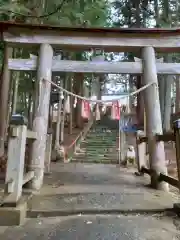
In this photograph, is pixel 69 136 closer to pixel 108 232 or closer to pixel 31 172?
pixel 31 172

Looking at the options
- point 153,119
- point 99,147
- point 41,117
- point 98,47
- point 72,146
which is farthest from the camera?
point 99,147

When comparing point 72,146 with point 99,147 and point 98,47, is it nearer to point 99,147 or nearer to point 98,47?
point 99,147

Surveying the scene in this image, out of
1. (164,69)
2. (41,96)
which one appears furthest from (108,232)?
(164,69)

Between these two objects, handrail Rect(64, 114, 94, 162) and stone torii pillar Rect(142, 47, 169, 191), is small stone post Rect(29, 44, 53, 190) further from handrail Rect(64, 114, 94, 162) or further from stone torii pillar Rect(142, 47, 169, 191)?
handrail Rect(64, 114, 94, 162)

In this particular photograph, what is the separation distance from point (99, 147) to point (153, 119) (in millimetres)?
9405

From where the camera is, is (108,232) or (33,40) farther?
(33,40)

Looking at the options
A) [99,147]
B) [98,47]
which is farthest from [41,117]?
[99,147]

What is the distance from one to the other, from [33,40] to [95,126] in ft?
48.4

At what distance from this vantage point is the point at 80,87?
18750mm

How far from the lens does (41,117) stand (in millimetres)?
5496

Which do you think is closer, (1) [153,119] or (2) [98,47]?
(1) [153,119]

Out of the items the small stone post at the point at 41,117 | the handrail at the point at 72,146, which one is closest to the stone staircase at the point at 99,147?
the handrail at the point at 72,146

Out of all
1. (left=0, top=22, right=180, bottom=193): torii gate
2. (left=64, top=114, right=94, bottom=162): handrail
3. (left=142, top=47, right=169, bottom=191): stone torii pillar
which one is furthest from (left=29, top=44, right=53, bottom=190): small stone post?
(left=64, top=114, right=94, bottom=162): handrail

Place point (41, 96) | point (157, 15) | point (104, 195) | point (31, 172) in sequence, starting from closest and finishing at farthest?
1. point (104, 195)
2. point (31, 172)
3. point (41, 96)
4. point (157, 15)
